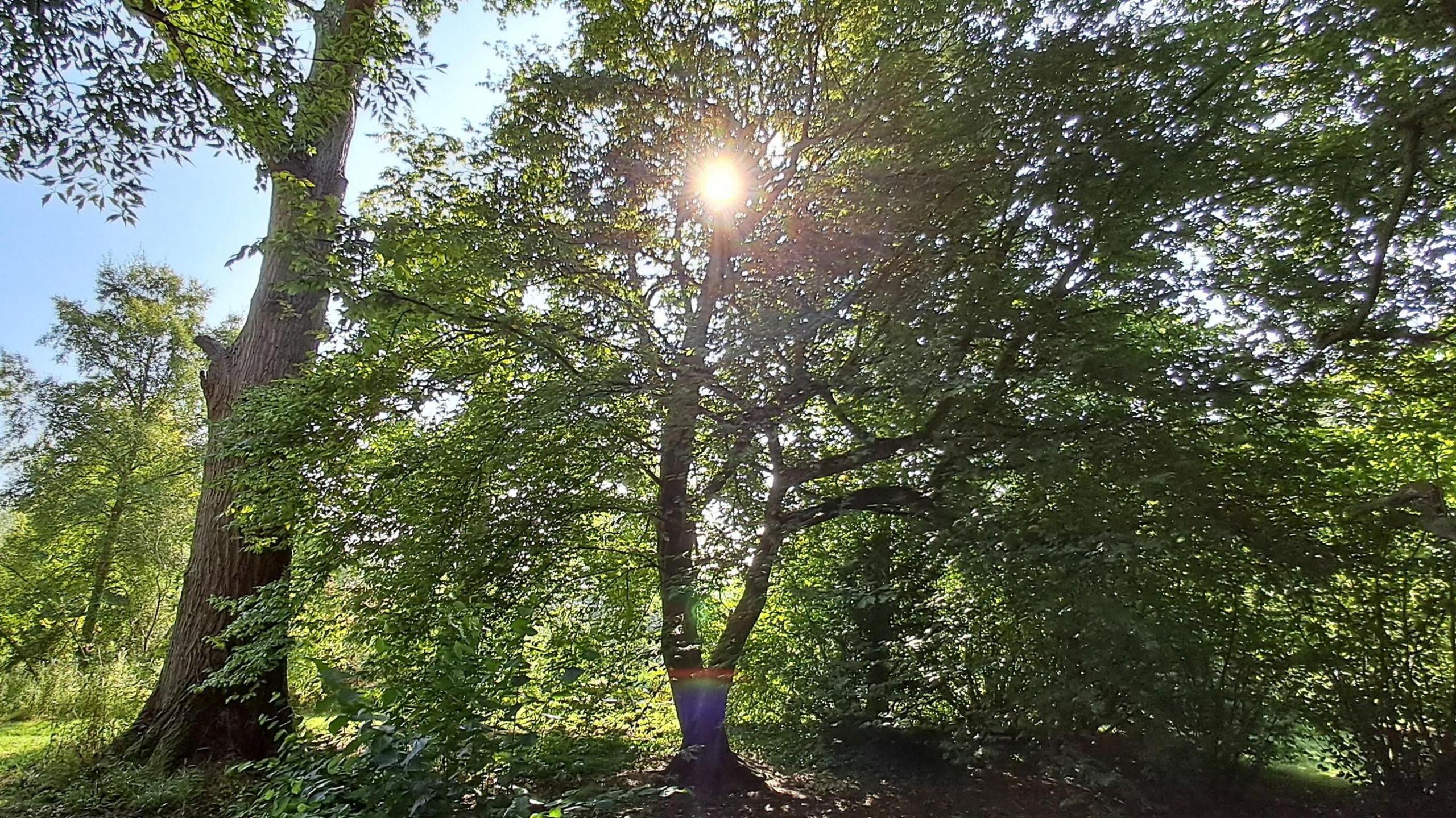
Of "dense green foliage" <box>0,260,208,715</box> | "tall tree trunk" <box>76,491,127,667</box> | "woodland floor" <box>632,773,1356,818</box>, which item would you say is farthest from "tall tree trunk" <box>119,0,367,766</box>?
"tall tree trunk" <box>76,491,127,667</box>

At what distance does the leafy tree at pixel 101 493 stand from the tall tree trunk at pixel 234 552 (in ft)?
18.6

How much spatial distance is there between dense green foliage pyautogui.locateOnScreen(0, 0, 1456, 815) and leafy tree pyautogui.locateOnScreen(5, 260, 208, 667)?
8308 mm

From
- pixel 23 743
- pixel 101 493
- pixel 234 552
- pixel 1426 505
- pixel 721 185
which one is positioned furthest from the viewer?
pixel 101 493

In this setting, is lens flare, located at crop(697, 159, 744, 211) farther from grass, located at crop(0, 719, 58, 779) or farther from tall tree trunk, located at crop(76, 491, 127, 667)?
tall tree trunk, located at crop(76, 491, 127, 667)

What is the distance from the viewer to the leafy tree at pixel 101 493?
10445mm

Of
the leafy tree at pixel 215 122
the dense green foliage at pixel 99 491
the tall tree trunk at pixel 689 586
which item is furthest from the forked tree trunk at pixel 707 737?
the dense green foliage at pixel 99 491

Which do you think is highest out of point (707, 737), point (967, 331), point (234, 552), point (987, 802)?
point (967, 331)

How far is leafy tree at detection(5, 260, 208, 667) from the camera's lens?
10.4 metres

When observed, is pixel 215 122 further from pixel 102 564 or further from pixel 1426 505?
pixel 102 564

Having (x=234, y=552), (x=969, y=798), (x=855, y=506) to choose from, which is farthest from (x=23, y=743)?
(x=969, y=798)

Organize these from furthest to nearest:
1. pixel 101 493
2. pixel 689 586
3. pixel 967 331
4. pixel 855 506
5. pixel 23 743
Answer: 1. pixel 101 493
2. pixel 23 743
3. pixel 855 506
4. pixel 689 586
5. pixel 967 331

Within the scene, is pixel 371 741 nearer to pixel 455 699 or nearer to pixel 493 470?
pixel 455 699

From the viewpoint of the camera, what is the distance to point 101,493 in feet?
34.2

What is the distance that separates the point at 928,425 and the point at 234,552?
559cm
